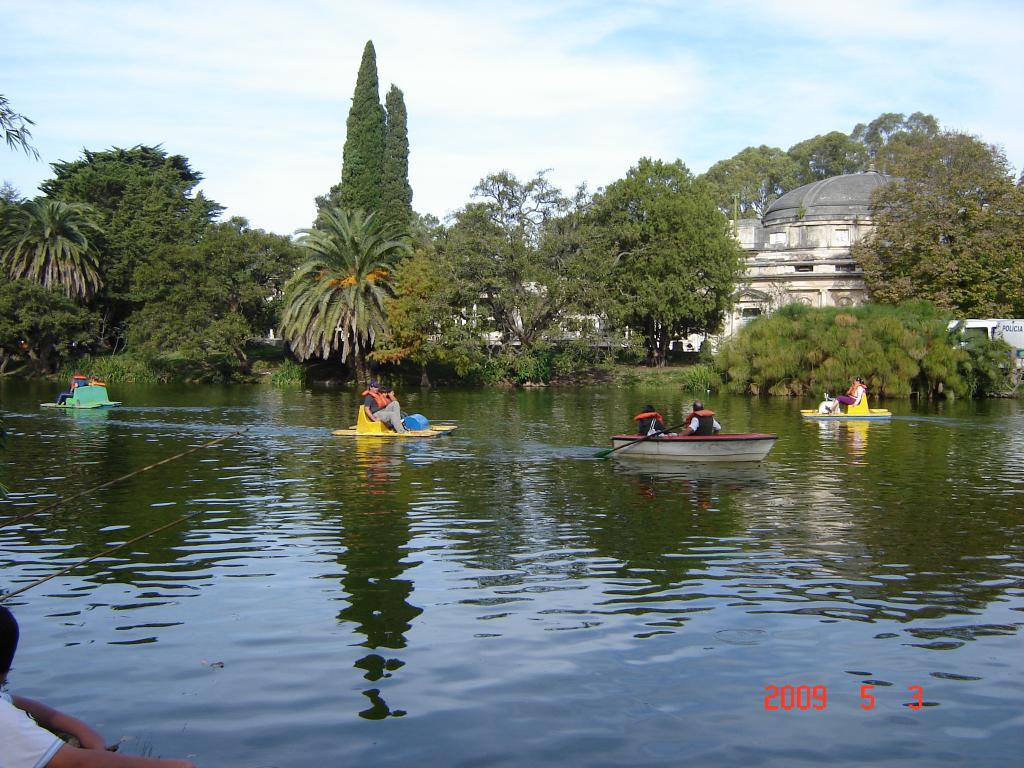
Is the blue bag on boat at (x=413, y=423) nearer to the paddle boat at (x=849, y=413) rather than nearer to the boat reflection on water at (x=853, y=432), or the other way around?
the boat reflection on water at (x=853, y=432)

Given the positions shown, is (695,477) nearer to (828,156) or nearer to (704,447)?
(704,447)

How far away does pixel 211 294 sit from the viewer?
61.0 metres

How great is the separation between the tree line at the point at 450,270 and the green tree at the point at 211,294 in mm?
135

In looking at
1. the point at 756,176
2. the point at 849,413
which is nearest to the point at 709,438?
the point at 849,413

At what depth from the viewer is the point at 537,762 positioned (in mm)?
7066

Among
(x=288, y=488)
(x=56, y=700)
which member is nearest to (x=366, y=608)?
(x=56, y=700)

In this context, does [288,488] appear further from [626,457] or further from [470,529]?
[626,457]

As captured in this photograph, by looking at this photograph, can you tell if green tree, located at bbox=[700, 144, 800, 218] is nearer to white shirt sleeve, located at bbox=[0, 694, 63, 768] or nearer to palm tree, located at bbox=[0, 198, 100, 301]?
palm tree, located at bbox=[0, 198, 100, 301]

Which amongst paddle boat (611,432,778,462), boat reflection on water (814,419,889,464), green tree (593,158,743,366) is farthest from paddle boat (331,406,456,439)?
green tree (593,158,743,366)

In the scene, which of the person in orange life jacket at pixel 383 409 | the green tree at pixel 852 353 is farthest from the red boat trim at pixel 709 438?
the green tree at pixel 852 353
